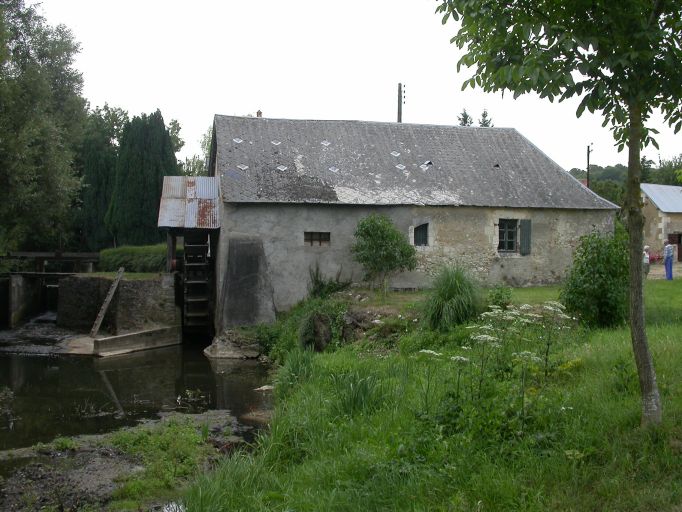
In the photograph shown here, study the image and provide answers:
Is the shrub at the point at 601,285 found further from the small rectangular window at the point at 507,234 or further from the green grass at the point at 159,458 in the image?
the small rectangular window at the point at 507,234

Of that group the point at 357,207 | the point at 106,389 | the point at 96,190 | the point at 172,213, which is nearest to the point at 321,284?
the point at 357,207

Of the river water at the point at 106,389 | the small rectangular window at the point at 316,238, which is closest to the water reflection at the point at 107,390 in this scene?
the river water at the point at 106,389

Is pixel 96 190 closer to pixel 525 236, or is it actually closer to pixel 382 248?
pixel 382 248

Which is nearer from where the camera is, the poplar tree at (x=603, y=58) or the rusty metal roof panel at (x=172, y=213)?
→ the poplar tree at (x=603, y=58)

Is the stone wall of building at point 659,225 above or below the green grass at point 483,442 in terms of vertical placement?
above

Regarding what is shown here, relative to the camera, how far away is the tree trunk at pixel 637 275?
4965 mm

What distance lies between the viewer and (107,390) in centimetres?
1335

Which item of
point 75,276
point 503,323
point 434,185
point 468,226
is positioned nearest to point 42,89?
point 75,276

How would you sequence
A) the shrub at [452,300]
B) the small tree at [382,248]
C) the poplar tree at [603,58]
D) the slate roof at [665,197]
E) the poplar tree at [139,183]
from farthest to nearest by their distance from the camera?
the slate roof at [665,197], the poplar tree at [139,183], the small tree at [382,248], the shrub at [452,300], the poplar tree at [603,58]

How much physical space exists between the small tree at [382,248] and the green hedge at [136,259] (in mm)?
8866

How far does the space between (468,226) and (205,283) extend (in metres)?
8.60

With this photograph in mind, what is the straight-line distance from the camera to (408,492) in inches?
200

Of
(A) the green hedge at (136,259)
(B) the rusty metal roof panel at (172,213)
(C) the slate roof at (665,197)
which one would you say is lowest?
(A) the green hedge at (136,259)

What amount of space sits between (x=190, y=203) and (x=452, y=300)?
1108 centimetres
